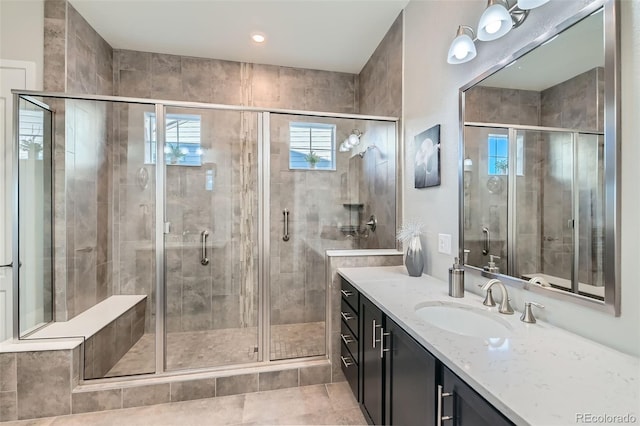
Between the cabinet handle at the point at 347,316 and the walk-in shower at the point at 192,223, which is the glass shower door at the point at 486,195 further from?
the walk-in shower at the point at 192,223

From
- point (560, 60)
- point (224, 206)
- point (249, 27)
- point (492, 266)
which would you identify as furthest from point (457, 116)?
point (224, 206)

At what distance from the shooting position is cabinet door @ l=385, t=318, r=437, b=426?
3.25ft

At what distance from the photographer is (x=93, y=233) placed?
8.24ft

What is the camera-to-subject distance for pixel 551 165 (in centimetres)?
115

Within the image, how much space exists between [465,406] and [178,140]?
8.91ft

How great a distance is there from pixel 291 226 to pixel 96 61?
2.36m

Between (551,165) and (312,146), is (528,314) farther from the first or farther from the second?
(312,146)

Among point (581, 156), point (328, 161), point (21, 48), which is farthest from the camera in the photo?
point (328, 161)

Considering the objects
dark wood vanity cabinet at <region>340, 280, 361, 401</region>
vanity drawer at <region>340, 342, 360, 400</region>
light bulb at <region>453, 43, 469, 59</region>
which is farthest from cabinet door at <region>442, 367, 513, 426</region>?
light bulb at <region>453, 43, 469, 59</region>

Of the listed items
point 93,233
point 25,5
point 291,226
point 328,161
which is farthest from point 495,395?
point 25,5

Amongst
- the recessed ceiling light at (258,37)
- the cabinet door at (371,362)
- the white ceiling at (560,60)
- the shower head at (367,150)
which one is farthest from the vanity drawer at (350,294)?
the recessed ceiling light at (258,37)

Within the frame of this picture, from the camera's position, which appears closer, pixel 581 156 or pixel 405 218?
pixel 581 156

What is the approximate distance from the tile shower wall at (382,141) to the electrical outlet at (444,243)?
0.64 metres

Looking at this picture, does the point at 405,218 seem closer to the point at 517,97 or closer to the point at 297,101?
the point at 517,97
